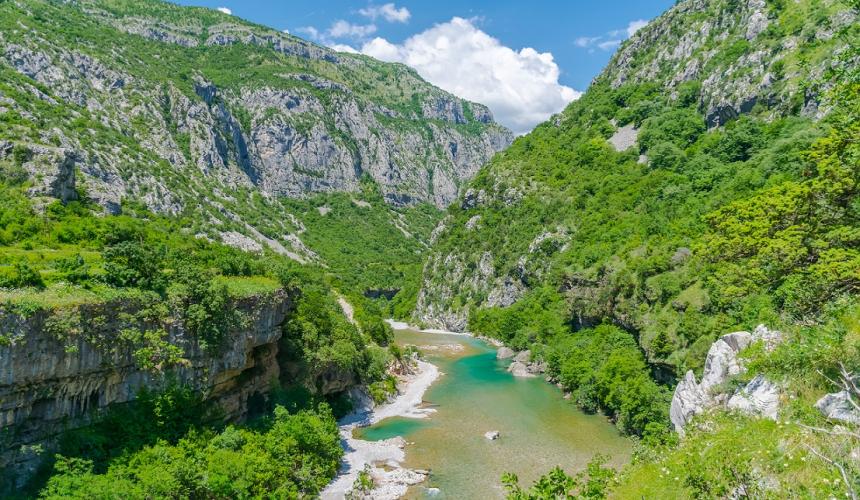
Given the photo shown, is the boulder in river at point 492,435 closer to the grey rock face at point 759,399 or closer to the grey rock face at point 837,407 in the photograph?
the grey rock face at point 759,399

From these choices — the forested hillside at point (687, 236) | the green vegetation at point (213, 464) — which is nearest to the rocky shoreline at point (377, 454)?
the green vegetation at point (213, 464)

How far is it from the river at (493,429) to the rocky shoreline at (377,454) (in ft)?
2.67

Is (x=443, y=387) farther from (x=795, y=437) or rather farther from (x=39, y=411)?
(x=795, y=437)

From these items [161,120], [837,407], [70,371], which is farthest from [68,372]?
[161,120]

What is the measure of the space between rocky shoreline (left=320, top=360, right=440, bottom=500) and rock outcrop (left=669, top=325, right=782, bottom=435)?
14.7 meters

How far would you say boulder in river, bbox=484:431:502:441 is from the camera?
3544 centimetres

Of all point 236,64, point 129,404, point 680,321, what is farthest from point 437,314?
point 236,64

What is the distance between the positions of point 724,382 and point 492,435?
65.9 feet

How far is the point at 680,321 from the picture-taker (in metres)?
37.6

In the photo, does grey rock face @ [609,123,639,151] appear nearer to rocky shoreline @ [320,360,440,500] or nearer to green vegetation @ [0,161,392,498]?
rocky shoreline @ [320,360,440,500]

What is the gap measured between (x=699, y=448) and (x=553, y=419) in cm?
2825

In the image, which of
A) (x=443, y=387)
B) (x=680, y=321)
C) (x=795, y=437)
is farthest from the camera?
(x=443, y=387)

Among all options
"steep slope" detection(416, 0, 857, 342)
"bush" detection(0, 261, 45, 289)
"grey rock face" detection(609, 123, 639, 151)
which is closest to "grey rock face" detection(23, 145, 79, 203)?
"bush" detection(0, 261, 45, 289)

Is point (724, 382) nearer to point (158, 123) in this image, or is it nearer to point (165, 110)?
point (158, 123)
